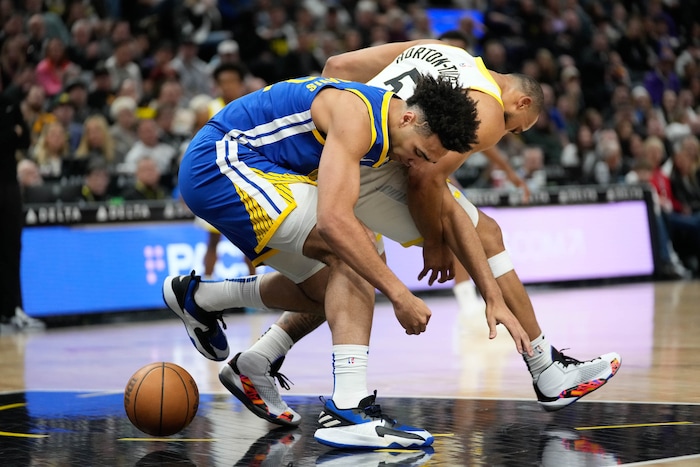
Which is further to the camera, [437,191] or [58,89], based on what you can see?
[58,89]

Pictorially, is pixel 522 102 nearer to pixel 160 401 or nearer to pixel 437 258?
pixel 437 258

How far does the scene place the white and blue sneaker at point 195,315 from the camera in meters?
4.67

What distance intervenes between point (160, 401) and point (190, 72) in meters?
9.34

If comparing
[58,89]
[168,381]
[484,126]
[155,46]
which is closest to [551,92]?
[155,46]

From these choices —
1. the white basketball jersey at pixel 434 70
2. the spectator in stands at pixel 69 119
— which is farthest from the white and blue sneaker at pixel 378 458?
the spectator in stands at pixel 69 119

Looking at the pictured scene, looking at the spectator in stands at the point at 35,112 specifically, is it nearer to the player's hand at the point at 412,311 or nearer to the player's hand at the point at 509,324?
the player's hand at the point at 509,324

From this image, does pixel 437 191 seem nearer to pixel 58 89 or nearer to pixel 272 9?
pixel 58 89

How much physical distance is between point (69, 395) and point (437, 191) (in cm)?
214

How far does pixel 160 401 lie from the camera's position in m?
4.04

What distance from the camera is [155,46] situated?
13.4m

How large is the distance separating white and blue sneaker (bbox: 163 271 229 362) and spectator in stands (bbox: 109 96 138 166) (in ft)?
20.6

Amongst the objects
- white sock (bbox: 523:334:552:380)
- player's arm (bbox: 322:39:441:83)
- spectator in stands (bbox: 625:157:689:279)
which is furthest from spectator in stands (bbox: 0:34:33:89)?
white sock (bbox: 523:334:552:380)

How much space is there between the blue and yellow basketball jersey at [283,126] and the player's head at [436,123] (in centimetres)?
14

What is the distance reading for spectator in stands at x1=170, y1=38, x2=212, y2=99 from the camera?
12883mm
